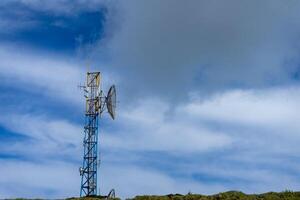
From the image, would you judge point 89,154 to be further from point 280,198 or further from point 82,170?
point 280,198

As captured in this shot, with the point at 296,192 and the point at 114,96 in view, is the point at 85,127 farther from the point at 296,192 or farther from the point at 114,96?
the point at 296,192

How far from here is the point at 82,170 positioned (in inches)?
2046

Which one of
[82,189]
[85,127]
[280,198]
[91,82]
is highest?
[91,82]

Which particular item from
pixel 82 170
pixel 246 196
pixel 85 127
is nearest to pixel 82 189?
pixel 82 170

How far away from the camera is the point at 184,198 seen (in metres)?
35.8

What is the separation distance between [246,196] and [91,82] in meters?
21.7

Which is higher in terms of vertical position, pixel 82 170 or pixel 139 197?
pixel 82 170

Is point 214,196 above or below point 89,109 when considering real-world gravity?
below

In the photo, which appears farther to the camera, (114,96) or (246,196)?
(114,96)

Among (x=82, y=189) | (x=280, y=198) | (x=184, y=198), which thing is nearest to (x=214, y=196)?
(x=184, y=198)

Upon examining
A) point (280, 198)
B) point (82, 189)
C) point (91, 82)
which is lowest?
point (280, 198)

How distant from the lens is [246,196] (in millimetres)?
35781

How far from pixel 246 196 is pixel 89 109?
20805 mm

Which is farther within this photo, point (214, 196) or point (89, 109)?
point (89, 109)
